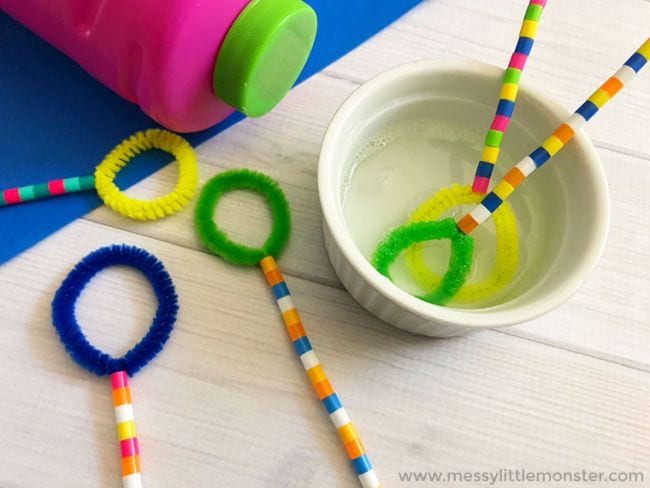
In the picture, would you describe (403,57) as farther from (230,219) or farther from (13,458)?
(13,458)

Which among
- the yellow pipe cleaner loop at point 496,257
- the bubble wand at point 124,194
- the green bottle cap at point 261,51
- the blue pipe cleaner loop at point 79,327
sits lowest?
the blue pipe cleaner loop at point 79,327

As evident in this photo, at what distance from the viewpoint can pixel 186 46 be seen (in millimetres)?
410

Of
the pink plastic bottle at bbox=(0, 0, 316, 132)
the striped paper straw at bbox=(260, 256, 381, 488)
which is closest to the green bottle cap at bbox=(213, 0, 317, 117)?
the pink plastic bottle at bbox=(0, 0, 316, 132)

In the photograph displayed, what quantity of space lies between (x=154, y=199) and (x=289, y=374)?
165 millimetres

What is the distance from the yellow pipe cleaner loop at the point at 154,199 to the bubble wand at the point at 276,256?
0.05ft

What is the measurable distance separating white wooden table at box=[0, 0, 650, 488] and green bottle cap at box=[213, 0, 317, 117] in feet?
0.20

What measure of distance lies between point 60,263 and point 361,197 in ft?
0.72

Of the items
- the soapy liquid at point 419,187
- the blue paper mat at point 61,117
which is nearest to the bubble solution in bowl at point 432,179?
the soapy liquid at point 419,187

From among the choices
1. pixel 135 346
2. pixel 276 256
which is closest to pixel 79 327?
pixel 135 346

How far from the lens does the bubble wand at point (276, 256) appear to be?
41cm

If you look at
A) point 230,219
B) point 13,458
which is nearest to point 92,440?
point 13,458

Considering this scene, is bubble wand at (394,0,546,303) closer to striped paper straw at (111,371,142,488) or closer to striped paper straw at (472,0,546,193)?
striped paper straw at (472,0,546,193)

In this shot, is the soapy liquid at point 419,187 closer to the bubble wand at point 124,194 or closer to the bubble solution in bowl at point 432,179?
the bubble solution in bowl at point 432,179

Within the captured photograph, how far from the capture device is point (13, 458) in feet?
1.33
